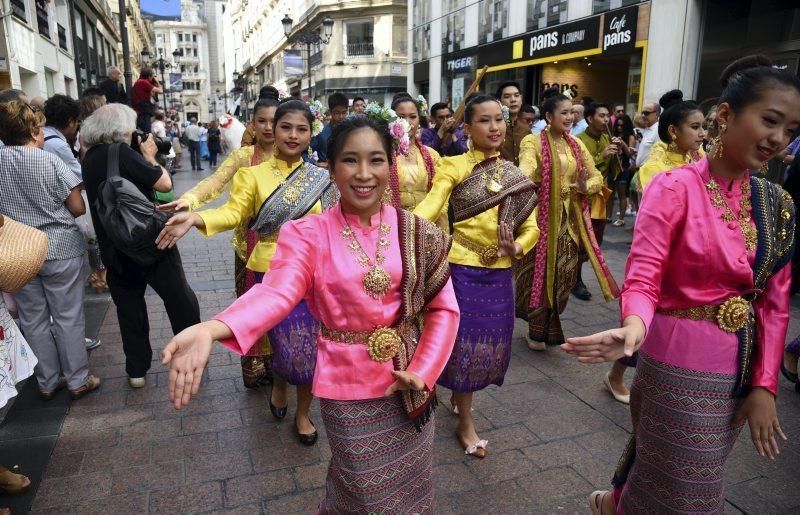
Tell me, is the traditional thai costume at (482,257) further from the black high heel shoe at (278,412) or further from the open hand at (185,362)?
the open hand at (185,362)

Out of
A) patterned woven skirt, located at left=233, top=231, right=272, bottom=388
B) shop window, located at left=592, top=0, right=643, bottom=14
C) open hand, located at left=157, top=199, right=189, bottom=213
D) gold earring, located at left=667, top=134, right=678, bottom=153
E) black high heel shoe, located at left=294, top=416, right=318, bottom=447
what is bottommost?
black high heel shoe, located at left=294, top=416, right=318, bottom=447

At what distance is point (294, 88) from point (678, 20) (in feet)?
113

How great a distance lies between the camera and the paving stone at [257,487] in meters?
2.85

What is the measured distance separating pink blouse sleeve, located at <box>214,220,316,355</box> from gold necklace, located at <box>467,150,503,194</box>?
1.58m

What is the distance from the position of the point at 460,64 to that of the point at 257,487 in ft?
66.7

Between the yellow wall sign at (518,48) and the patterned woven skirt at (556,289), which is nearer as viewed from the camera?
the patterned woven skirt at (556,289)

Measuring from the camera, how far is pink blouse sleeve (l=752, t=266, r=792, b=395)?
1.99 m

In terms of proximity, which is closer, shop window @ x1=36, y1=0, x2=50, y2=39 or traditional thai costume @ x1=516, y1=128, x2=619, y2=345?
traditional thai costume @ x1=516, y1=128, x2=619, y2=345

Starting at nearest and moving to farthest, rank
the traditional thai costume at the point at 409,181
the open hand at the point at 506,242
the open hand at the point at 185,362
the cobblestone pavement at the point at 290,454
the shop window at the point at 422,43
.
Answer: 1. the open hand at the point at 185,362
2. the cobblestone pavement at the point at 290,454
3. the open hand at the point at 506,242
4. the traditional thai costume at the point at 409,181
5. the shop window at the point at 422,43

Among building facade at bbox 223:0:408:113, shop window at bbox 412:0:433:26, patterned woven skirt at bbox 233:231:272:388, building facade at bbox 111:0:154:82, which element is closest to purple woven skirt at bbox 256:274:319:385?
patterned woven skirt at bbox 233:231:272:388

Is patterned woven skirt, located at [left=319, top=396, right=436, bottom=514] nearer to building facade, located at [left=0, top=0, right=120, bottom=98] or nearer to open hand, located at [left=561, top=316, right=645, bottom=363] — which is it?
open hand, located at [left=561, top=316, right=645, bottom=363]

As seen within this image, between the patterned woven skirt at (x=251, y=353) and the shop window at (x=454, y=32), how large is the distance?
19.2 m

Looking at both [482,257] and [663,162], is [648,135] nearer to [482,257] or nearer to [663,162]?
[663,162]

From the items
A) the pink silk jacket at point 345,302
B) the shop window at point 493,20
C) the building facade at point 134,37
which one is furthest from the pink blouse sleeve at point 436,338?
the building facade at point 134,37
